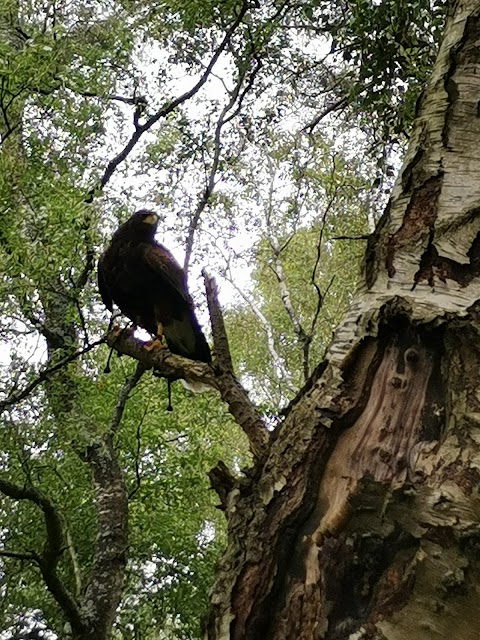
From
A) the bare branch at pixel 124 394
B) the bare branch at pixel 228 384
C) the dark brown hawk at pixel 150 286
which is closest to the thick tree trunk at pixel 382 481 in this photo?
the bare branch at pixel 228 384

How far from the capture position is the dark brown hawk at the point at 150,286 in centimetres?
387

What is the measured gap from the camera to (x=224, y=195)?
35.7 ft

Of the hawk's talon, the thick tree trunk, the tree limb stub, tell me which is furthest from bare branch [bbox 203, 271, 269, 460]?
the hawk's talon

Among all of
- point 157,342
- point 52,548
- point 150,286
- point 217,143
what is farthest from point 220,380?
point 217,143

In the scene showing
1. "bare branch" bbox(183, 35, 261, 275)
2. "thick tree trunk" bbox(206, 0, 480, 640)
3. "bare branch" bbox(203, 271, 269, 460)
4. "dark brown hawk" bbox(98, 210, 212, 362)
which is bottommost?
"thick tree trunk" bbox(206, 0, 480, 640)

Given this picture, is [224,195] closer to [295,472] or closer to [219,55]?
[219,55]

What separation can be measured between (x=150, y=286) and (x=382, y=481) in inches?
117

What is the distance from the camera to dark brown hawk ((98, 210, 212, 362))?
3.87 meters

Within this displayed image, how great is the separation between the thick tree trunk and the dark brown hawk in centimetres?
230

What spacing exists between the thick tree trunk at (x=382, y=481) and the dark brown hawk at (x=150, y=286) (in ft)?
7.53

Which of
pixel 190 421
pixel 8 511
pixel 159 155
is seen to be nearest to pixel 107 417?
pixel 190 421

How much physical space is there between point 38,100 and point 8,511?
4037mm

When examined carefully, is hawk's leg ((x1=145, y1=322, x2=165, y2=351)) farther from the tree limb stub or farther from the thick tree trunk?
the thick tree trunk

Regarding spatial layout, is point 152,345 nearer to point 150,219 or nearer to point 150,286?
point 150,286
